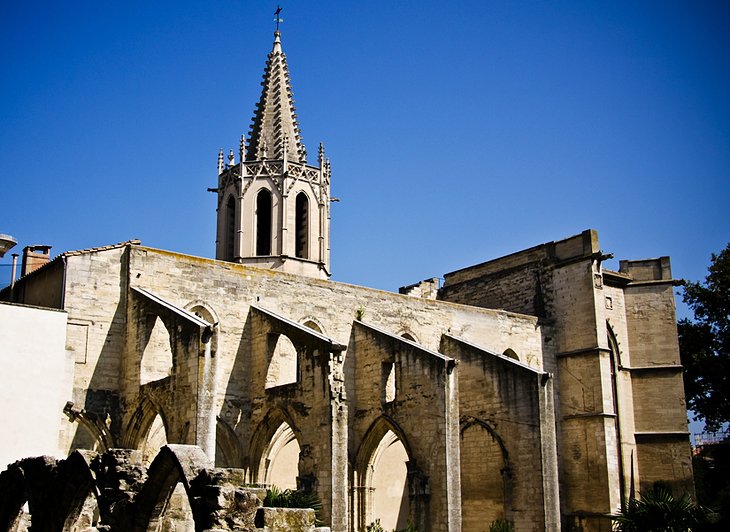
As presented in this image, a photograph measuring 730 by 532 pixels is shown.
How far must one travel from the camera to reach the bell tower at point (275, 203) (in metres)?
29.7

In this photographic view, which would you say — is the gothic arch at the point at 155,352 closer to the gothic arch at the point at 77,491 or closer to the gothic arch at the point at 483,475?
the gothic arch at the point at 77,491

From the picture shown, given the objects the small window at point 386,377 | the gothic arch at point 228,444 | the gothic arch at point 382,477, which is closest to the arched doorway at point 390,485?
the gothic arch at point 382,477

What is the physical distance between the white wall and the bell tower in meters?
12.0

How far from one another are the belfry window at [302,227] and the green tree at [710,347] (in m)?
14.4

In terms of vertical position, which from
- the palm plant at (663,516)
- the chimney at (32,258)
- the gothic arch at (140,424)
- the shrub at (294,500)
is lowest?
the palm plant at (663,516)

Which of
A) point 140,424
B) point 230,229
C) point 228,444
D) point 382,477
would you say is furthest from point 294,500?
point 230,229

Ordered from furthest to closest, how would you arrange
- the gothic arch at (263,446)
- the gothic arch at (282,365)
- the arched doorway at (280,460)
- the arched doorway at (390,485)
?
the arched doorway at (390,485), the gothic arch at (282,365), the arched doorway at (280,460), the gothic arch at (263,446)

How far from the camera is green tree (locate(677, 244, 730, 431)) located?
32031 millimetres

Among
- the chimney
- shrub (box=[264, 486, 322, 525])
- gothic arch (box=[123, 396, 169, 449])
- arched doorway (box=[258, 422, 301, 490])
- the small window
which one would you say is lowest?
shrub (box=[264, 486, 322, 525])

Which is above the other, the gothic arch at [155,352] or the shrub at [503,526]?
the gothic arch at [155,352]

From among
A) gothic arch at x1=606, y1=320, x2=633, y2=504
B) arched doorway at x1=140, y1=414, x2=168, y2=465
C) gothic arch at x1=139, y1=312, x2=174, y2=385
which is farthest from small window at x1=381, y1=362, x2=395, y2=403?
gothic arch at x1=606, y1=320, x2=633, y2=504

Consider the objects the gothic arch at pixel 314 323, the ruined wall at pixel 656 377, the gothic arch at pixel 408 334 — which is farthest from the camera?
the ruined wall at pixel 656 377

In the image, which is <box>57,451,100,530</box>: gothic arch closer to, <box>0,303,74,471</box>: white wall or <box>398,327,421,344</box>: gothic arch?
<box>0,303,74,471</box>: white wall

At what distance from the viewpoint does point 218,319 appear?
20297mm
